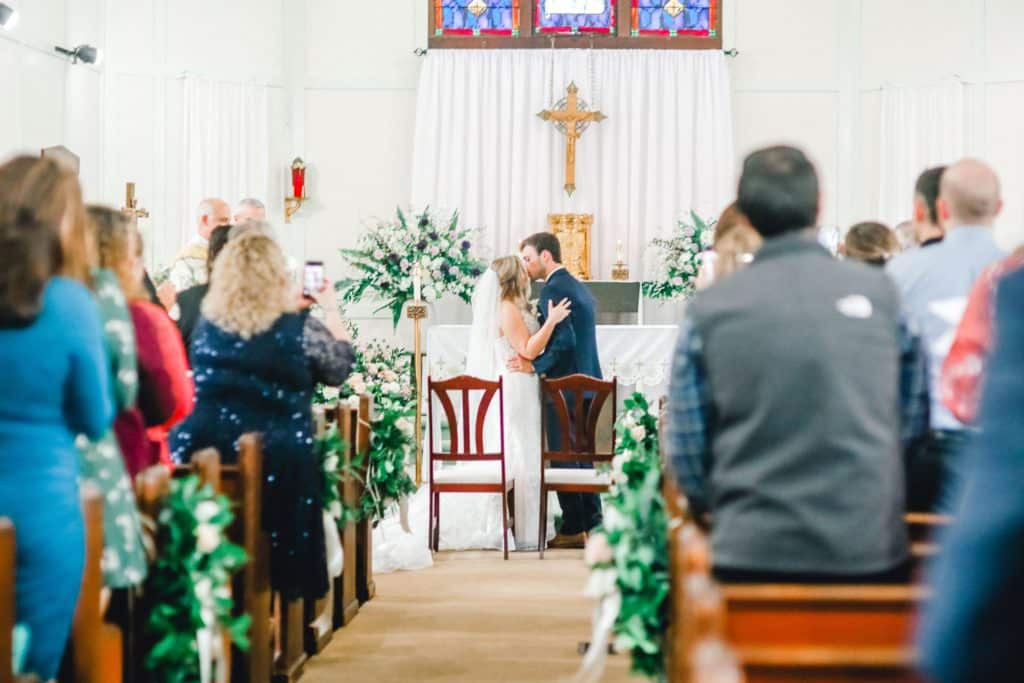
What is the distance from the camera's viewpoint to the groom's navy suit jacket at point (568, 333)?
27.7 ft

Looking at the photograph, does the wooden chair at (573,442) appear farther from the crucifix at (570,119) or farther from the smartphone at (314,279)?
the crucifix at (570,119)

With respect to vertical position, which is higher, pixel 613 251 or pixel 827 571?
pixel 613 251

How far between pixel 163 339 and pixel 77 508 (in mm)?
943

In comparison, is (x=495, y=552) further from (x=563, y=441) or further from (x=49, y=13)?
(x=49, y=13)

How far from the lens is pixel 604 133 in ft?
41.0

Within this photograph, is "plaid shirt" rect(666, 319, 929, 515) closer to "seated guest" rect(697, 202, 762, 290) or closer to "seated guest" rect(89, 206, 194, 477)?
"seated guest" rect(697, 202, 762, 290)

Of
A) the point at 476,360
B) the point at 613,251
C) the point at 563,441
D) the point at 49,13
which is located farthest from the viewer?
the point at 613,251

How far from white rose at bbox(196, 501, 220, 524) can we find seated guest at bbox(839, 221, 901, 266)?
2317 mm

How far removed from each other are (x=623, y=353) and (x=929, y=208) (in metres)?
6.03

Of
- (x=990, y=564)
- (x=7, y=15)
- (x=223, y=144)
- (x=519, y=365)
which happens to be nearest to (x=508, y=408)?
(x=519, y=365)

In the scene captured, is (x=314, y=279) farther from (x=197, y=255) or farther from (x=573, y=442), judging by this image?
(x=573, y=442)

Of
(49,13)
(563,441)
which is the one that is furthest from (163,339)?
(49,13)

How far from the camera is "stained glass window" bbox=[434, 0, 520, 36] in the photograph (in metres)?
12.6

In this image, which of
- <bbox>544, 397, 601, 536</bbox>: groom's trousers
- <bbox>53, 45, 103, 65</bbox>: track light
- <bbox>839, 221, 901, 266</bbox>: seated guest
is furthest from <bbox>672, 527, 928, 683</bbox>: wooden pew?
<bbox>53, 45, 103, 65</bbox>: track light
